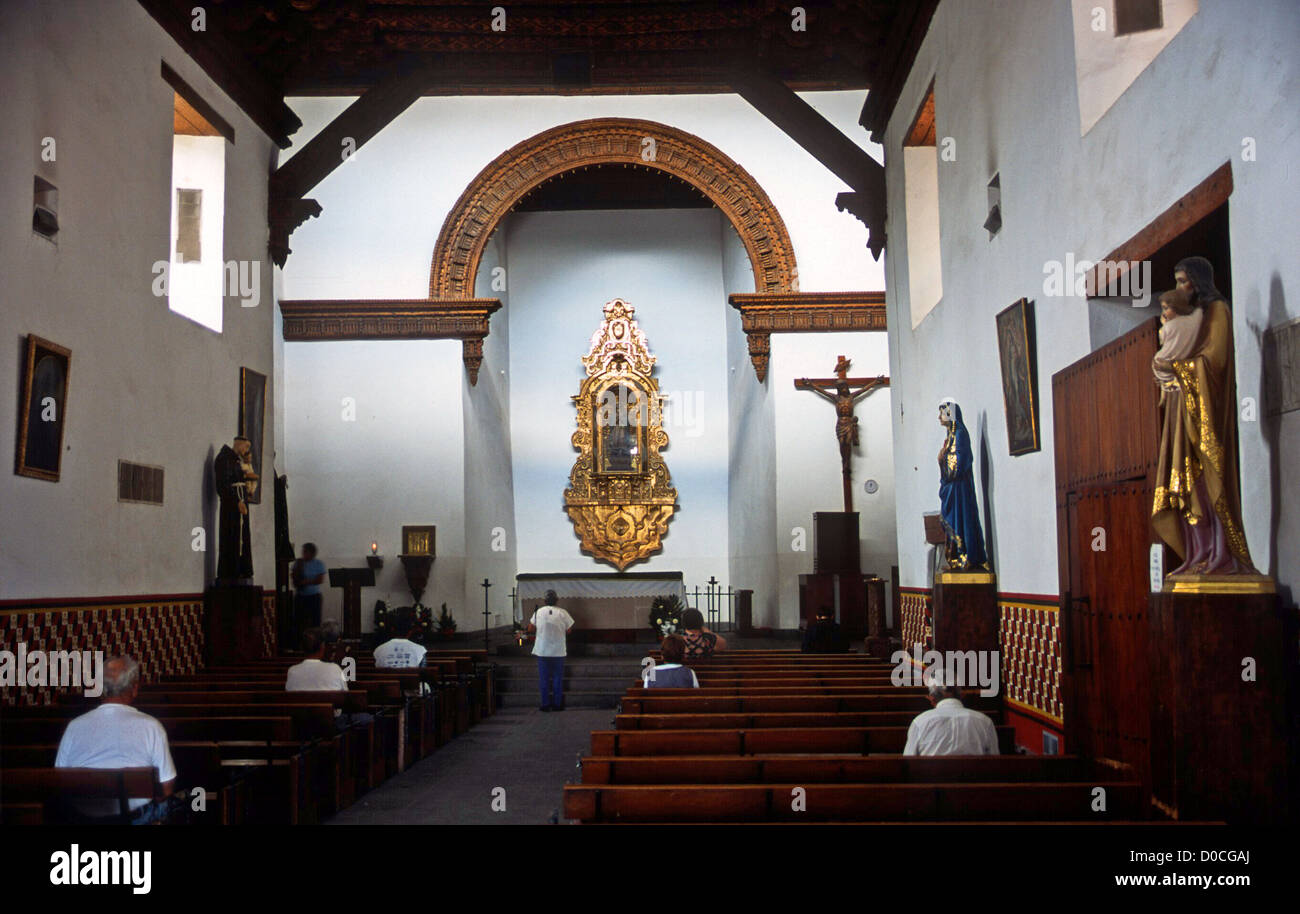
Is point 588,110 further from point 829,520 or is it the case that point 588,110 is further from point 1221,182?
point 1221,182

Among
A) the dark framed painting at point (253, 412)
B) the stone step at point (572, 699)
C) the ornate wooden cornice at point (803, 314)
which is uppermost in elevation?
the ornate wooden cornice at point (803, 314)

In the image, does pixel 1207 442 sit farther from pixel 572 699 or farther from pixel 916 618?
pixel 572 699

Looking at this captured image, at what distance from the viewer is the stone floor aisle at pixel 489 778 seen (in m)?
7.38

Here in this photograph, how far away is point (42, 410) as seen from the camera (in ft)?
25.8

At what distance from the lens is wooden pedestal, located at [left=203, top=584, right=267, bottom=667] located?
10.7m

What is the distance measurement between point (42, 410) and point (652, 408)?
1269 centimetres

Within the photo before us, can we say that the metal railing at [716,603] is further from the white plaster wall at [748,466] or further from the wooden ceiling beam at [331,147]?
the wooden ceiling beam at [331,147]

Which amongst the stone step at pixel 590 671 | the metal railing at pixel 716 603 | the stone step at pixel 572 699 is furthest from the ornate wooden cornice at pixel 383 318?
the metal railing at pixel 716 603

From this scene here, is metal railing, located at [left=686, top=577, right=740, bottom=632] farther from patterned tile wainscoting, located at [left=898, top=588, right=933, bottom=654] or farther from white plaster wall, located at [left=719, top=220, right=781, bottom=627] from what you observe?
patterned tile wainscoting, located at [left=898, top=588, right=933, bottom=654]

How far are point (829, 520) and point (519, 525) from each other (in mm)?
6865

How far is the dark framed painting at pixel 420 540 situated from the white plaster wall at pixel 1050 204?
6.64 meters

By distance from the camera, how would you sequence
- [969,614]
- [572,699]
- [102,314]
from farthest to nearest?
[572,699] → [102,314] → [969,614]

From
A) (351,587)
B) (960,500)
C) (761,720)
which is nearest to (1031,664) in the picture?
(960,500)

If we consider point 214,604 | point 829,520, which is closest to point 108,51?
point 214,604
